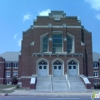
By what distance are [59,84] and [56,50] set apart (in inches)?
331

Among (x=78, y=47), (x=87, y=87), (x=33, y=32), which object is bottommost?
(x=87, y=87)

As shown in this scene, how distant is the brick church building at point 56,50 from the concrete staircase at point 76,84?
2.22 meters

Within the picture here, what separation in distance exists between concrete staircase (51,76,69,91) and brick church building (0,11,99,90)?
2139 millimetres

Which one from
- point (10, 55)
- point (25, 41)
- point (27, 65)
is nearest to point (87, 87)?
point (27, 65)

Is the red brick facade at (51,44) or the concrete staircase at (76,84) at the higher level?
the red brick facade at (51,44)

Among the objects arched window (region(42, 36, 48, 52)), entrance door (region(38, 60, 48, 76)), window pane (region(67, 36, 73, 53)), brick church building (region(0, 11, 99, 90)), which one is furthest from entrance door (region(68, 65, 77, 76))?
arched window (region(42, 36, 48, 52))

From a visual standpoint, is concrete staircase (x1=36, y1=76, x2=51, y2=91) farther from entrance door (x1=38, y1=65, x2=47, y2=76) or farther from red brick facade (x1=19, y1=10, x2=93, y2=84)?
red brick facade (x1=19, y1=10, x2=93, y2=84)

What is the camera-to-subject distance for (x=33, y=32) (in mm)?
37875

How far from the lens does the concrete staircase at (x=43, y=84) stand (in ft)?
94.4

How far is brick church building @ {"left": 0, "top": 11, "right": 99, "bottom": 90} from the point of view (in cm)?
3562

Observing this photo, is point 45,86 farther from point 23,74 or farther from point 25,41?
point 25,41

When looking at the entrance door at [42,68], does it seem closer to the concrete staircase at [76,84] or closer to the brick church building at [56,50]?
the brick church building at [56,50]

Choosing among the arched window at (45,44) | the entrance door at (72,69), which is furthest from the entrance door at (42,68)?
the entrance door at (72,69)

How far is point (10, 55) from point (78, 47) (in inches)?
1458
